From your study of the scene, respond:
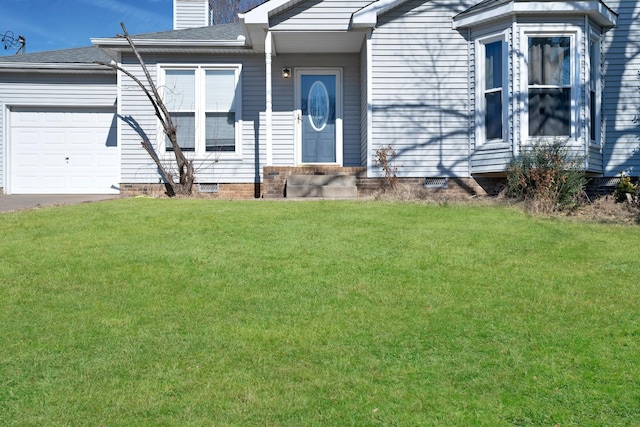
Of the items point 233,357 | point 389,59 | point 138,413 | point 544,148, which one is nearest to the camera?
point 138,413

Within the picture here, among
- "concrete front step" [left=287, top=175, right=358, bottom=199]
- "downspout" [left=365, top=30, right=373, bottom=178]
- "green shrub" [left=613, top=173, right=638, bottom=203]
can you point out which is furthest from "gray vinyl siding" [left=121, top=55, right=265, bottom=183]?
"green shrub" [left=613, top=173, right=638, bottom=203]

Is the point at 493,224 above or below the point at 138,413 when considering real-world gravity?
above

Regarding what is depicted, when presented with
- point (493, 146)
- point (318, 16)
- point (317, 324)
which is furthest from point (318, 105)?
point (317, 324)

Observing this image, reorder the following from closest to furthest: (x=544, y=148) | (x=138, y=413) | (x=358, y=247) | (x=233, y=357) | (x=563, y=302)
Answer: (x=138, y=413)
(x=233, y=357)
(x=563, y=302)
(x=358, y=247)
(x=544, y=148)

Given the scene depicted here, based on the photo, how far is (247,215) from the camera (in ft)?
31.7

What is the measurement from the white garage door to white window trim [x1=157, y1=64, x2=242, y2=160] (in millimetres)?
2444

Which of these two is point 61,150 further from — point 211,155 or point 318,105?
point 318,105

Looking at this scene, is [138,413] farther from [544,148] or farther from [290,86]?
[290,86]

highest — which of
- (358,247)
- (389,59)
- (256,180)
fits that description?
(389,59)

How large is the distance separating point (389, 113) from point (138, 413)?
33.7 ft

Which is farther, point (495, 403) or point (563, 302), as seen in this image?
point (563, 302)

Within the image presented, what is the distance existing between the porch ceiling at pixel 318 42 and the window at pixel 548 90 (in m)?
3.45

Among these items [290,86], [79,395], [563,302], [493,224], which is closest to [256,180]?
[290,86]

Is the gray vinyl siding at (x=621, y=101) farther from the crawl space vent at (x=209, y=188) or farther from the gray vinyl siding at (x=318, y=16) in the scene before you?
the crawl space vent at (x=209, y=188)
